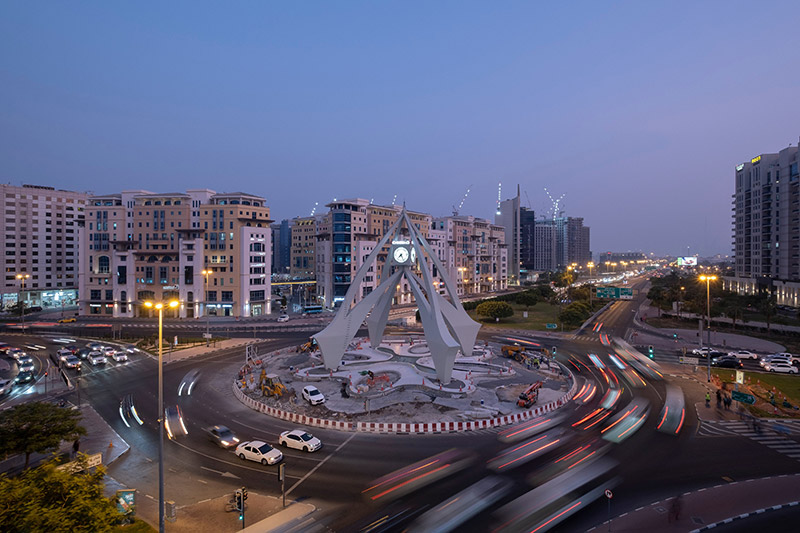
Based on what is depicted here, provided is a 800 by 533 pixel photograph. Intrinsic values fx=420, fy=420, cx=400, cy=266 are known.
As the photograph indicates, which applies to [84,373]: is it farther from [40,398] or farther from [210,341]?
[210,341]

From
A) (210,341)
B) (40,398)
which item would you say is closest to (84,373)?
(40,398)

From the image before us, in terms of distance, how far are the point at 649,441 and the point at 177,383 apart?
3998 cm

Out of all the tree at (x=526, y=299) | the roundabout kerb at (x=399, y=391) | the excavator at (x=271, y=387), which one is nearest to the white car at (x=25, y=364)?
the roundabout kerb at (x=399, y=391)

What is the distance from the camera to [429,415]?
3155cm

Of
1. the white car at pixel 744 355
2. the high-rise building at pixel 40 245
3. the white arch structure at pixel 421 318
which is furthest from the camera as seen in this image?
the high-rise building at pixel 40 245

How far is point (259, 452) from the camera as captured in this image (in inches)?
951

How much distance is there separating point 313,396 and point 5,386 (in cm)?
3017

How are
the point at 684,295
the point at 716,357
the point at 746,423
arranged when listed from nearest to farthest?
the point at 746,423, the point at 716,357, the point at 684,295

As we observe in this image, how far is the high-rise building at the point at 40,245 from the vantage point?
101m

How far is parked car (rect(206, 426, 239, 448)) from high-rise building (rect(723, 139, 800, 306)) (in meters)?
122

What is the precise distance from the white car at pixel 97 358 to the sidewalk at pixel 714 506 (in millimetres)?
54365

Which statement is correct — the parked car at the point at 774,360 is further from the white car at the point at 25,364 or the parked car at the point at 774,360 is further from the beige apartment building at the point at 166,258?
the beige apartment building at the point at 166,258

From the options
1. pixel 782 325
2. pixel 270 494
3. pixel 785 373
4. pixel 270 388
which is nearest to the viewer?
pixel 270 494

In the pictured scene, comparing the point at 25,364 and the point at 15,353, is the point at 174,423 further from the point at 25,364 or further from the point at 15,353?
the point at 15,353
